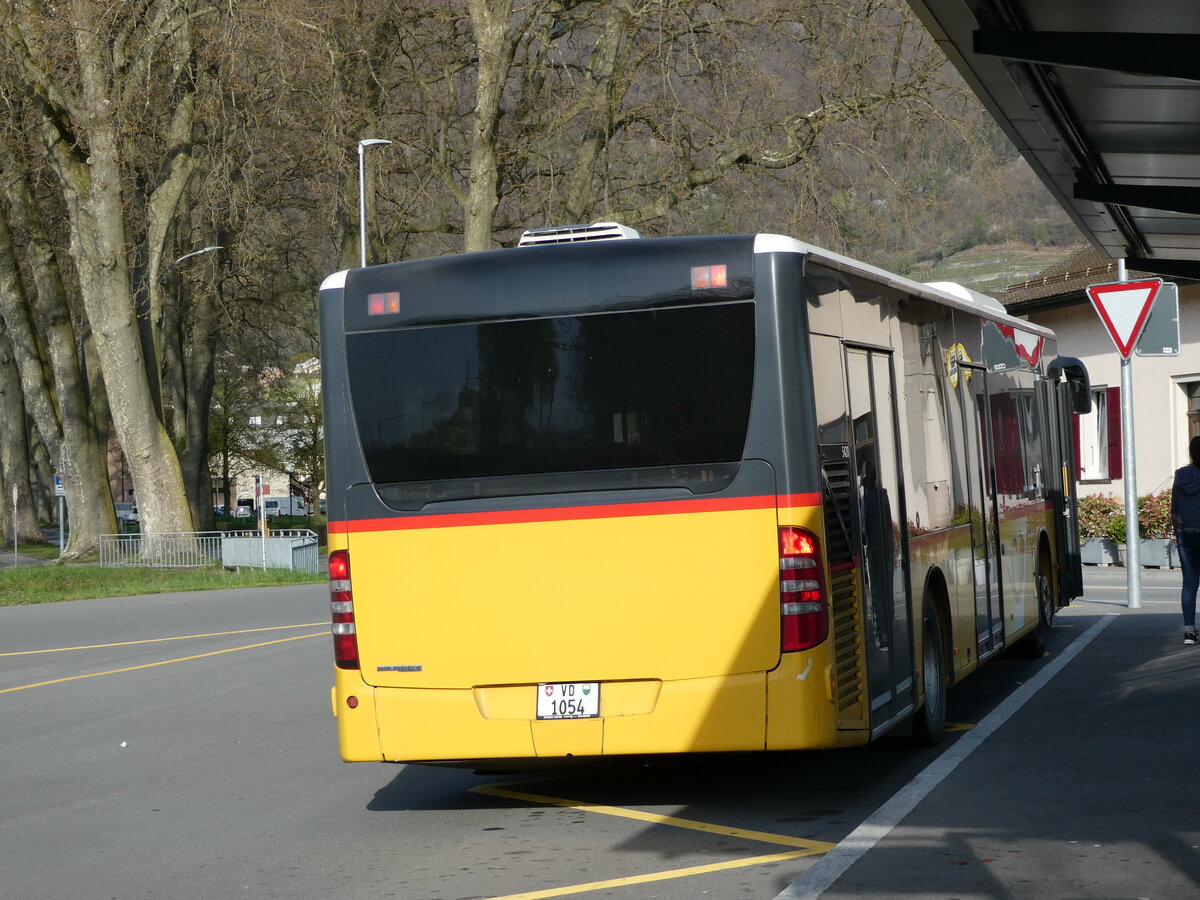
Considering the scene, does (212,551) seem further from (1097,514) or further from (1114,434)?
(1114,434)

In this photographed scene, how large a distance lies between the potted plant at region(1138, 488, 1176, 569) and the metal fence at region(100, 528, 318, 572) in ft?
54.7

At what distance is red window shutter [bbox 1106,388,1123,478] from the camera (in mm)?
29125

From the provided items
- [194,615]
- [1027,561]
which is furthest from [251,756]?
[194,615]

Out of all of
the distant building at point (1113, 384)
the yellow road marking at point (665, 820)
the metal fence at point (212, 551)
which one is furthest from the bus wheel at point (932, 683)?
the metal fence at point (212, 551)

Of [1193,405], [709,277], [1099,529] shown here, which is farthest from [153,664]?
[1193,405]

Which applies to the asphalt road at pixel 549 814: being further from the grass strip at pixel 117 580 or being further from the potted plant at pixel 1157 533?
the grass strip at pixel 117 580

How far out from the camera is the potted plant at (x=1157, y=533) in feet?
80.7

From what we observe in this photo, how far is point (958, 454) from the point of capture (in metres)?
11.2

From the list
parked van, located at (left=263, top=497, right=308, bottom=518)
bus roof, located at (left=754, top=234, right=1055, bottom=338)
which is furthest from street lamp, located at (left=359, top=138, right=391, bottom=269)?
parked van, located at (left=263, top=497, right=308, bottom=518)

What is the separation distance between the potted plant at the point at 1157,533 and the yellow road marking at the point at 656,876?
1874cm

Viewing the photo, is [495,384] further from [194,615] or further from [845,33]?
[845,33]

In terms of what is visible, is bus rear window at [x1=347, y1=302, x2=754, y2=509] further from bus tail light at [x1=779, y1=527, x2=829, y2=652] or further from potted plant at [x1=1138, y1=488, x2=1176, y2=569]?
potted plant at [x1=1138, y1=488, x2=1176, y2=569]

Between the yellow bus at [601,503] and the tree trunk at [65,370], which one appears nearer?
the yellow bus at [601,503]

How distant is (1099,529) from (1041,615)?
42.3 feet
